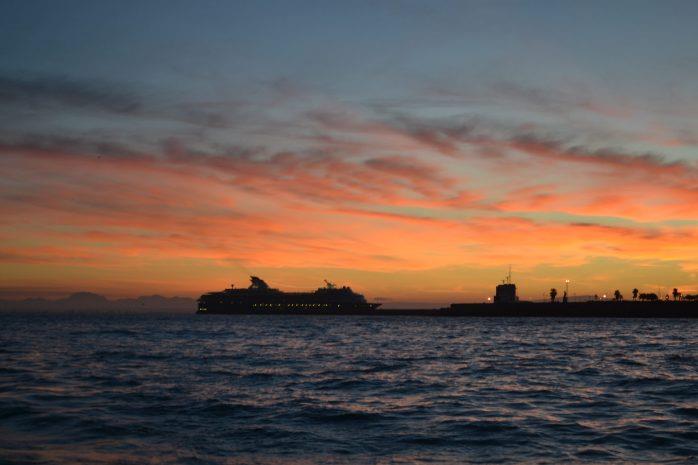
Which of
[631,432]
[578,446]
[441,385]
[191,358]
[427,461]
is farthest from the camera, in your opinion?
[191,358]

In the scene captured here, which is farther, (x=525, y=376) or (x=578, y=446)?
(x=525, y=376)

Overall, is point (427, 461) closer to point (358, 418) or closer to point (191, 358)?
point (358, 418)

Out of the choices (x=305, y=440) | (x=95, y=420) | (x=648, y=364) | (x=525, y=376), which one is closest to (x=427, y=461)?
(x=305, y=440)

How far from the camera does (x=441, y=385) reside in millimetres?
32969

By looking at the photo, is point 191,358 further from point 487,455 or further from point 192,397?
point 487,455

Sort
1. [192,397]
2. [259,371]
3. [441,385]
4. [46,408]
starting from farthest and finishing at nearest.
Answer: [259,371], [441,385], [192,397], [46,408]

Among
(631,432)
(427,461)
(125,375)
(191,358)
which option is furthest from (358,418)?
(191,358)

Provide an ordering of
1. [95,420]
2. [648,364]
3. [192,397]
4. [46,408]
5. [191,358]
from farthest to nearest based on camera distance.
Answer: [191,358]
[648,364]
[192,397]
[46,408]
[95,420]

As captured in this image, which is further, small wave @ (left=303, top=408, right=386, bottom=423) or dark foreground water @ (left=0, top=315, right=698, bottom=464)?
small wave @ (left=303, top=408, right=386, bottom=423)

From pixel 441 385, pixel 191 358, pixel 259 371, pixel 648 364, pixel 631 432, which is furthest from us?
pixel 191 358

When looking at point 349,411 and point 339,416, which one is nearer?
point 339,416

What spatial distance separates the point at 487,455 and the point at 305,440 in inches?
230

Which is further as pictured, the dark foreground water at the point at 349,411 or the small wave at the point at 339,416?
the small wave at the point at 339,416

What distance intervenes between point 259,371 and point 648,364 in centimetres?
2720
